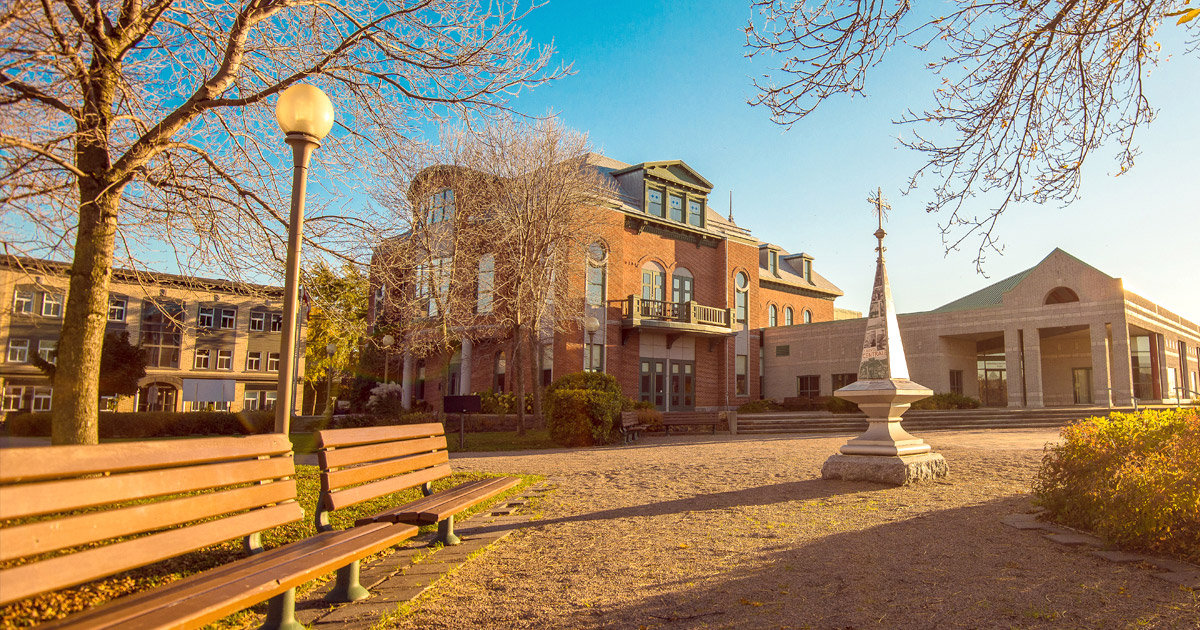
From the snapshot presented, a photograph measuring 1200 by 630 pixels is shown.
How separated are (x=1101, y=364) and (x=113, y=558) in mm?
33044

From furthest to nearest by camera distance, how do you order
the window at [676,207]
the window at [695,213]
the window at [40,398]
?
the window at [40,398], the window at [695,213], the window at [676,207]

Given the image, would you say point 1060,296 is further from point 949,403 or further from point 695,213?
point 695,213

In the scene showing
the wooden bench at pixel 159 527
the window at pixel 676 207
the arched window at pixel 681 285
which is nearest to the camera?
the wooden bench at pixel 159 527

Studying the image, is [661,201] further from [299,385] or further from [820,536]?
[299,385]

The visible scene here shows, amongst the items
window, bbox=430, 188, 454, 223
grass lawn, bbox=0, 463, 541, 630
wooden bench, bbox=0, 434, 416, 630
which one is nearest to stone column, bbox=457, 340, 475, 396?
window, bbox=430, 188, 454, 223

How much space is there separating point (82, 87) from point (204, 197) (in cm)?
184

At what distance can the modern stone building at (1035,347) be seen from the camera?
90.9 feet

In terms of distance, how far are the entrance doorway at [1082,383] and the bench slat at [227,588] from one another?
39.8 m

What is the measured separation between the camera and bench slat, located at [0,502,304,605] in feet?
6.72

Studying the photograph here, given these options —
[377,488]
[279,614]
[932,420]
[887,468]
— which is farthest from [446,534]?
[932,420]

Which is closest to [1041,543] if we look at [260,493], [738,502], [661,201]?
[738,502]

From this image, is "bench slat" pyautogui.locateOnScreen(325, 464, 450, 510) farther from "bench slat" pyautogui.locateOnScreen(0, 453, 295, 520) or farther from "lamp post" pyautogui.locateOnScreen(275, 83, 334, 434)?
"lamp post" pyautogui.locateOnScreen(275, 83, 334, 434)

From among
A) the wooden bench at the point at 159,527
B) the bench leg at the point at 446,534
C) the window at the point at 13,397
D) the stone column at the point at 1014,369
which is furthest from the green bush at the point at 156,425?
the stone column at the point at 1014,369

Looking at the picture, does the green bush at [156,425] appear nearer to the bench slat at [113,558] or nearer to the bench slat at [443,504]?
the bench slat at [443,504]
